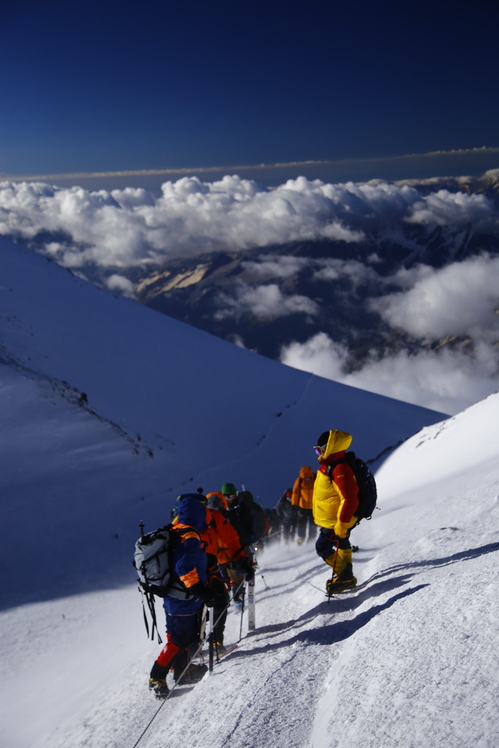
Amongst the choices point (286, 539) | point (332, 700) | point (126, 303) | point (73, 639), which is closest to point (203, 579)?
point (332, 700)

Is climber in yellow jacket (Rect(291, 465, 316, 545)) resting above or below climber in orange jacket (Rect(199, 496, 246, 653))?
below

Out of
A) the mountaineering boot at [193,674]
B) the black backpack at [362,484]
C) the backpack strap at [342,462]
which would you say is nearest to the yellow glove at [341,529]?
the black backpack at [362,484]

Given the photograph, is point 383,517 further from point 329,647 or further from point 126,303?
point 126,303

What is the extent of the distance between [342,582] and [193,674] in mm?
1968

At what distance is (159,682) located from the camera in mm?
4539

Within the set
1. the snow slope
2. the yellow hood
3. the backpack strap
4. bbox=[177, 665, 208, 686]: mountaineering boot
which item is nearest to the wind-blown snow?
the snow slope

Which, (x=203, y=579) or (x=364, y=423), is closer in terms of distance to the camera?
(x=203, y=579)

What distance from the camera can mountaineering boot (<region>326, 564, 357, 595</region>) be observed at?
5.16 metres

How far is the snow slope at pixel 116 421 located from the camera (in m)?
11.4

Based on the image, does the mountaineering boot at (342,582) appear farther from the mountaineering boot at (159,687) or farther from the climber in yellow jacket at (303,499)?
the climber in yellow jacket at (303,499)

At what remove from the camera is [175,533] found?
14.5ft

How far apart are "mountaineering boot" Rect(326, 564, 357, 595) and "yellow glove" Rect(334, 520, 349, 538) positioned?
56cm

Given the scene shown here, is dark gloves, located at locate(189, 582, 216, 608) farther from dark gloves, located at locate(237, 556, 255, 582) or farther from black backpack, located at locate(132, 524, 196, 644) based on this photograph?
dark gloves, located at locate(237, 556, 255, 582)

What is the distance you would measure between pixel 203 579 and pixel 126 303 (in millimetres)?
31433
